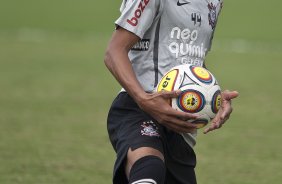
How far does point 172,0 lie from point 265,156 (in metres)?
4.47

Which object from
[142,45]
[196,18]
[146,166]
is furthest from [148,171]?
[196,18]

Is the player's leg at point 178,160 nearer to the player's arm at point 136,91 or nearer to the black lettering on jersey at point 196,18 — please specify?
the player's arm at point 136,91

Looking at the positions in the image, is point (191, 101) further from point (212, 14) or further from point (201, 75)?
point (212, 14)

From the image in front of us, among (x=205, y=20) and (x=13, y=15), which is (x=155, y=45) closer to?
(x=205, y=20)

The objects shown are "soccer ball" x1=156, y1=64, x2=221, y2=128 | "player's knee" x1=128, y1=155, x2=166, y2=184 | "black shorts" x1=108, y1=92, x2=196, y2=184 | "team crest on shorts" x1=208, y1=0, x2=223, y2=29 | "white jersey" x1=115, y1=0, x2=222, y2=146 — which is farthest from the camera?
"team crest on shorts" x1=208, y1=0, x2=223, y2=29

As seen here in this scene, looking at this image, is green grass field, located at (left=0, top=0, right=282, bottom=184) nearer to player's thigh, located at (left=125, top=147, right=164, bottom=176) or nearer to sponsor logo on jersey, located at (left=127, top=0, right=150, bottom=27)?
player's thigh, located at (left=125, top=147, right=164, bottom=176)

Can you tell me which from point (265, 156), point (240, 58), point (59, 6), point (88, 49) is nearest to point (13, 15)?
point (59, 6)

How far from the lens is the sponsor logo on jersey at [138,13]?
212 inches

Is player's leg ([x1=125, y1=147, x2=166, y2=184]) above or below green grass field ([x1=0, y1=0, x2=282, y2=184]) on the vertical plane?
above

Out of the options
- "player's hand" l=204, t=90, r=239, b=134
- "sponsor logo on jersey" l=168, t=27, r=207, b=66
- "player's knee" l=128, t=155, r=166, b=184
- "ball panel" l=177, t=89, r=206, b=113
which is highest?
"sponsor logo on jersey" l=168, t=27, r=207, b=66

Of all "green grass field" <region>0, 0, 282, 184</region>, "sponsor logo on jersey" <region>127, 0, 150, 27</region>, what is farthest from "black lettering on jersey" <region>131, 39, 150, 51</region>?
"green grass field" <region>0, 0, 282, 184</region>

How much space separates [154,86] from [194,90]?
1.21 ft

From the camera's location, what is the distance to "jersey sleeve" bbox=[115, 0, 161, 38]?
17.7 feet

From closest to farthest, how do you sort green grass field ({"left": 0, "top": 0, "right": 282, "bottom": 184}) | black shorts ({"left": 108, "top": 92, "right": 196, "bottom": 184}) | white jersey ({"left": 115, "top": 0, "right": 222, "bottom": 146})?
black shorts ({"left": 108, "top": 92, "right": 196, "bottom": 184}) < white jersey ({"left": 115, "top": 0, "right": 222, "bottom": 146}) < green grass field ({"left": 0, "top": 0, "right": 282, "bottom": 184})
